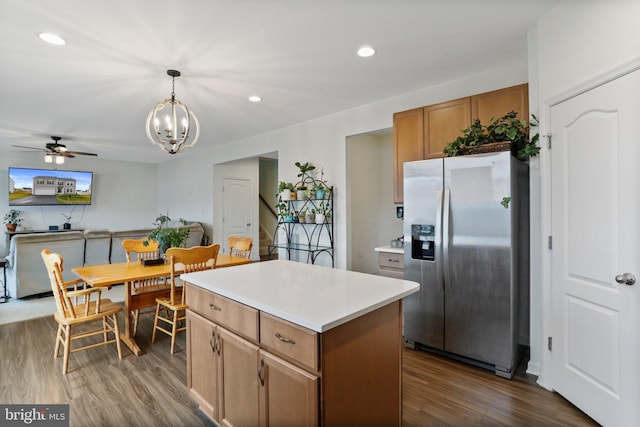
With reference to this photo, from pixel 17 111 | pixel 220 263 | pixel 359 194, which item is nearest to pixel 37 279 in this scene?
pixel 17 111

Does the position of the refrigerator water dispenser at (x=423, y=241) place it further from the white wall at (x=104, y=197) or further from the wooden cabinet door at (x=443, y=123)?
the white wall at (x=104, y=197)

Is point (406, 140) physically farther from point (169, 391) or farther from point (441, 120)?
point (169, 391)

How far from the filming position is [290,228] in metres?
5.18

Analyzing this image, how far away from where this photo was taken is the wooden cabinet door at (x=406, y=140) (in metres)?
3.36

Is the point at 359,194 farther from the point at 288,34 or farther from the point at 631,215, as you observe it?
the point at 631,215

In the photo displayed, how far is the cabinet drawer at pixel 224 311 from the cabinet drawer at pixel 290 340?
0.08 m

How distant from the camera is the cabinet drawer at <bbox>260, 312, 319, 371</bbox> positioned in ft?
4.15

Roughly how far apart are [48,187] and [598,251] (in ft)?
32.8

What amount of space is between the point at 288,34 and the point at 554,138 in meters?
2.12

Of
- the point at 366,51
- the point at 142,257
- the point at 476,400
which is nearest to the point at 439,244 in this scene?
the point at 476,400

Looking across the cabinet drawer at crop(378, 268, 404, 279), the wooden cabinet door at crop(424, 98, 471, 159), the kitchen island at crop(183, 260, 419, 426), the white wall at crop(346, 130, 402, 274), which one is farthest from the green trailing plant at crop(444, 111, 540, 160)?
the white wall at crop(346, 130, 402, 274)

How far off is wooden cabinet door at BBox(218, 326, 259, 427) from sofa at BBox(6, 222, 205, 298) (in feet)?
15.0

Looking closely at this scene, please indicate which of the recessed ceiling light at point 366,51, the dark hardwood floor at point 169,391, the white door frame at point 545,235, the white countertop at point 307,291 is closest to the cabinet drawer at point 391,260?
the dark hardwood floor at point 169,391

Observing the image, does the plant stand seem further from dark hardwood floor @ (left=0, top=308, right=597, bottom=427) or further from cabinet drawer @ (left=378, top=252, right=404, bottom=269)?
dark hardwood floor @ (left=0, top=308, right=597, bottom=427)
